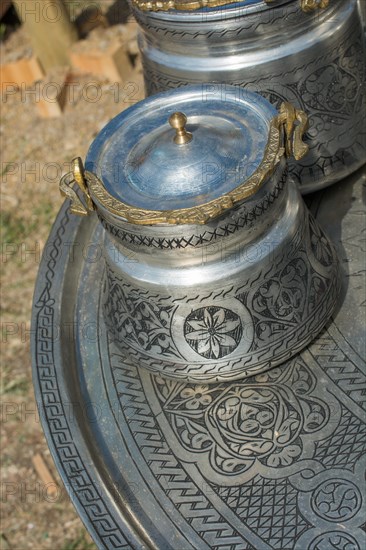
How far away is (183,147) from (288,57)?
0.32 meters

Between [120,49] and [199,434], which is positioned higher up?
[199,434]

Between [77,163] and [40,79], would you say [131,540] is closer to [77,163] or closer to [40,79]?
[77,163]

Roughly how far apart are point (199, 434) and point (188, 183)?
38 centimetres

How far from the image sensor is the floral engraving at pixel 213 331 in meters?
1.06

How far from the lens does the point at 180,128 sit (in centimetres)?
104

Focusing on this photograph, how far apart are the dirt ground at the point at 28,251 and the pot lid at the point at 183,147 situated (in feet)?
3.86

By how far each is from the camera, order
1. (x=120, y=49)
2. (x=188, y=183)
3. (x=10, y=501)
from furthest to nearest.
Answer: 1. (x=120, y=49)
2. (x=10, y=501)
3. (x=188, y=183)

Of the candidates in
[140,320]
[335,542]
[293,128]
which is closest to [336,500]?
[335,542]

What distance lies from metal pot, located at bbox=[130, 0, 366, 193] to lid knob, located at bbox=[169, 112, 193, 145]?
232 mm

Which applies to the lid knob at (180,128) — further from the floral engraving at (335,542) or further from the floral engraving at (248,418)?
the floral engraving at (335,542)

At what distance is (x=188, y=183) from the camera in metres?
1.02

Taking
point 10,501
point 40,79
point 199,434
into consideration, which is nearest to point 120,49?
point 40,79

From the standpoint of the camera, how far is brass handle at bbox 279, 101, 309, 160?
1.05 m

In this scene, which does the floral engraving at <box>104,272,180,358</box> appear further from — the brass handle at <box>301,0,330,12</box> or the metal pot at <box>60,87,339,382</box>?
the brass handle at <box>301,0,330,12</box>
